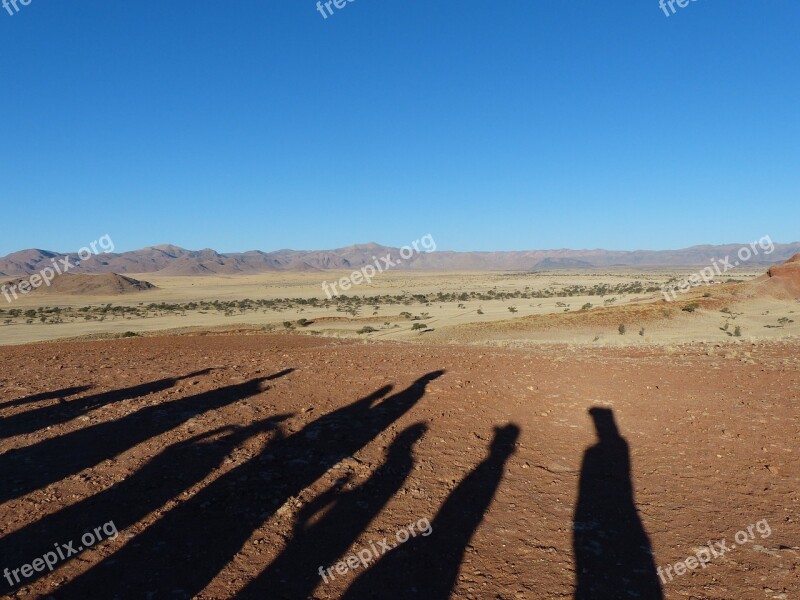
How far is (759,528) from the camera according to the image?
481cm

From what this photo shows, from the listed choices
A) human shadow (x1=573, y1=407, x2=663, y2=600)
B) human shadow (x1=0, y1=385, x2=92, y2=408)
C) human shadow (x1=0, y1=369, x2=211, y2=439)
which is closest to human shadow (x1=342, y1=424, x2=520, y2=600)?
human shadow (x1=573, y1=407, x2=663, y2=600)

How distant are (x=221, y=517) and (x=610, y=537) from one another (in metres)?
3.64

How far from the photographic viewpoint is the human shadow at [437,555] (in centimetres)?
401

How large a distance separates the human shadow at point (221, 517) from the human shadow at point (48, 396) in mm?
4209

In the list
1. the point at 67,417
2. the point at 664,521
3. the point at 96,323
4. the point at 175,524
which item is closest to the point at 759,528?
the point at 664,521

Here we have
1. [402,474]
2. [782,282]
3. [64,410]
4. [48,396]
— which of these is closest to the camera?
[402,474]

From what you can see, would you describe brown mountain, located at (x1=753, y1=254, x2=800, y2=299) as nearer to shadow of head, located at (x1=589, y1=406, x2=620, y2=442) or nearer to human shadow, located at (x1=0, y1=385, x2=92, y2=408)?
shadow of head, located at (x1=589, y1=406, x2=620, y2=442)

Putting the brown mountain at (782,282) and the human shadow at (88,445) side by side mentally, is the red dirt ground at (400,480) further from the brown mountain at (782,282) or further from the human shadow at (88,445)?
the brown mountain at (782,282)

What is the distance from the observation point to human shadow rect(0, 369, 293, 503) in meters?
5.43

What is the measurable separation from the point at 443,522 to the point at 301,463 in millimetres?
1973

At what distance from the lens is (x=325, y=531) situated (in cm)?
479

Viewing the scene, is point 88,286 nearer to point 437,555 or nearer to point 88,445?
point 88,445

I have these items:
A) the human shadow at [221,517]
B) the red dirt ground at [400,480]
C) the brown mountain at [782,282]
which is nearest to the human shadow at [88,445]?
the red dirt ground at [400,480]

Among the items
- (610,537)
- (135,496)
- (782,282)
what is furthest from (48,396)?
(782,282)
